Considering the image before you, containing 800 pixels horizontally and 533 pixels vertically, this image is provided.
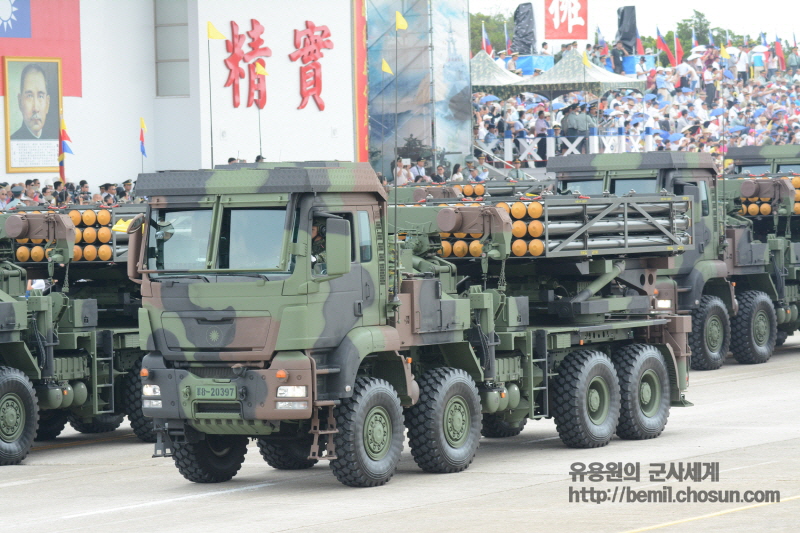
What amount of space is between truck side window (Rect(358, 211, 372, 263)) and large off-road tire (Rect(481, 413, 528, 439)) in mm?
3444

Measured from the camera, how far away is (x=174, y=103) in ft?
107

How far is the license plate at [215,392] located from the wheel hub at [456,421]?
6.96ft

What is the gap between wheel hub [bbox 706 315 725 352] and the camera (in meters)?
22.6

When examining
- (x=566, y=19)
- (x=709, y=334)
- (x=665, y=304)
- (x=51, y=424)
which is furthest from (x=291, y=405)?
(x=566, y=19)

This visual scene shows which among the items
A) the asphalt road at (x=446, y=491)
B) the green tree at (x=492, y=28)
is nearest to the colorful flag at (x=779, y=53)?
the green tree at (x=492, y=28)

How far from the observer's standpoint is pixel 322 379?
40.3ft

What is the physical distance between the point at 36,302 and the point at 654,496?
7.09 metres

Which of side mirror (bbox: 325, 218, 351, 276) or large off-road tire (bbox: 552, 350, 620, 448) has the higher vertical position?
side mirror (bbox: 325, 218, 351, 276)

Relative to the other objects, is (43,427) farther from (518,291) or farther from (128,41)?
(128,41)

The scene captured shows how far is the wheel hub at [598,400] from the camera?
49.5 ft

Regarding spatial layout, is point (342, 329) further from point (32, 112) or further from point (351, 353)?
point (32, 112)

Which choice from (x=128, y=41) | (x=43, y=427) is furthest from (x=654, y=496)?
(x=128, y=41)

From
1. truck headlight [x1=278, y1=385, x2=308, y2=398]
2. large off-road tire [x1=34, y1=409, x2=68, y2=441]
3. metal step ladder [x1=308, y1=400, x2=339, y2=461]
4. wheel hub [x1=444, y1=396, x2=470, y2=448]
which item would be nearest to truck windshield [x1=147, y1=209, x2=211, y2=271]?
truck headlight [x1=278, y1=385, x2=308, y2=398]

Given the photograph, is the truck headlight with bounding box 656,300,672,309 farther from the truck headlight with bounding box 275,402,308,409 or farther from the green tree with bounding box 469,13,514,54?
the green tree with bounding box 469,13,514,54
